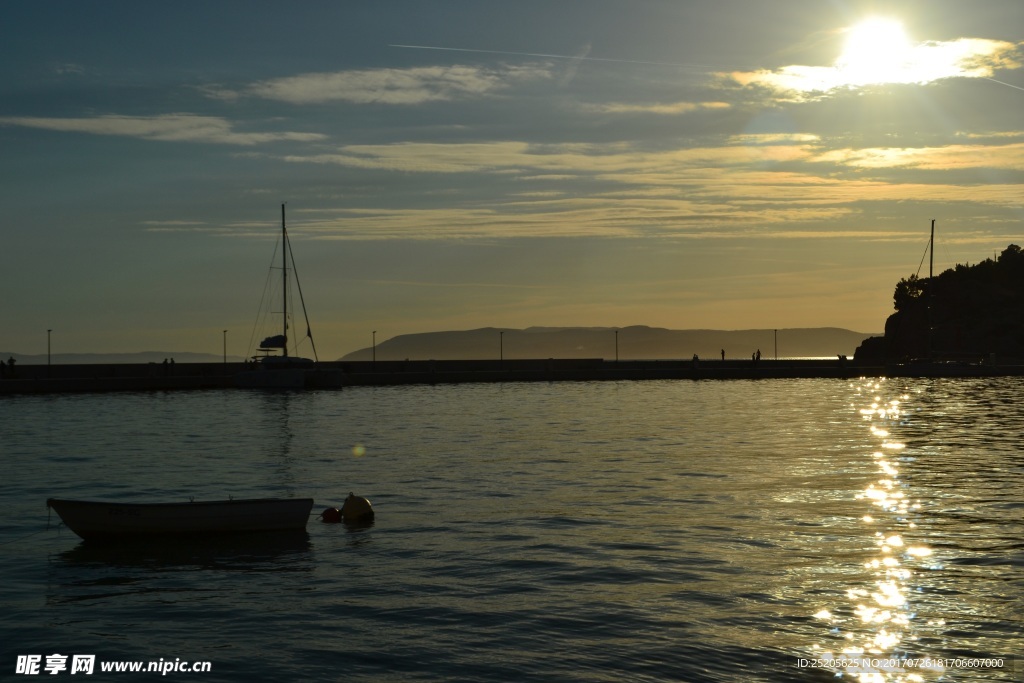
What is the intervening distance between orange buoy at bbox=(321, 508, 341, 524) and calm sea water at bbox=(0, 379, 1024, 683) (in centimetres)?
114

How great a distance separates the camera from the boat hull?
88.8 ft

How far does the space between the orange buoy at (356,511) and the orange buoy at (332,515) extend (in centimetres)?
26

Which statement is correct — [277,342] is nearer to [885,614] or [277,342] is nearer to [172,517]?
[172,517]

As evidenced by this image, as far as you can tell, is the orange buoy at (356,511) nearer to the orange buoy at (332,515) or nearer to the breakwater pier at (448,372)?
the orange buoy at (332,515)

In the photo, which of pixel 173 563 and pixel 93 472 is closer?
pixel 173 563

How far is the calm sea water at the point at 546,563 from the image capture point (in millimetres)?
17359

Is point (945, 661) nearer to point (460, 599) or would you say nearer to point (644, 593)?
point (644, 593)

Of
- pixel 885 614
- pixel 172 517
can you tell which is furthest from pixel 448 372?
pixel 885 614

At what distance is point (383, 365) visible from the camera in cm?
13062

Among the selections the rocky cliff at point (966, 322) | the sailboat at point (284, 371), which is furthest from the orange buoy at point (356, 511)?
the rocky cliff at point (966, 322)

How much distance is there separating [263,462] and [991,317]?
553 ft

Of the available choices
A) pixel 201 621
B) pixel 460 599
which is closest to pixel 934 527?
pixel 460 599

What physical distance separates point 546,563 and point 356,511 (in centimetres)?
807

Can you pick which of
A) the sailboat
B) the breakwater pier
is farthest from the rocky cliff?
the sailboat
